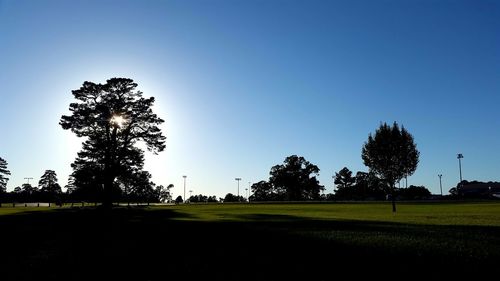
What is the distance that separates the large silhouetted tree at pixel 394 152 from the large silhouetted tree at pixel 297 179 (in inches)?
5093

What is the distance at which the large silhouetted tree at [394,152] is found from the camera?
199ft

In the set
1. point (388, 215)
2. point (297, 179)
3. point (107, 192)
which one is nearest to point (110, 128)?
point (107, 192)

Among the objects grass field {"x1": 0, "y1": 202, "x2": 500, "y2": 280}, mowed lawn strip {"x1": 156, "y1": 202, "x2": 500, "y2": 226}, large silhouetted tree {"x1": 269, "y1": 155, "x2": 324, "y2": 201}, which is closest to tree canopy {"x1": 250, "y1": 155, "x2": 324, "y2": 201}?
large silhouetted tree {"x1": 269, "y1": 155, "x2": 324, "y2": 201}

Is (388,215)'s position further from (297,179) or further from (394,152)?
(297,179)

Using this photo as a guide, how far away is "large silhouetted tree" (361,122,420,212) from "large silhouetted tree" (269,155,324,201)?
129357 millimetres

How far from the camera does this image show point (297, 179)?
19112 centimetres

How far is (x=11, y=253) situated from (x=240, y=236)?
8208mm

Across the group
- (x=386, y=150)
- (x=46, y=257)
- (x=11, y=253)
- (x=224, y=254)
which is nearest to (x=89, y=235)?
(x=11, y=253)

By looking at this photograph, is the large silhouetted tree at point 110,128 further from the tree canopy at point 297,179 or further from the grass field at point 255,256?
the tree canopy at point 297,179

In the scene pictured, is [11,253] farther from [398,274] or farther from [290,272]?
[398,274]

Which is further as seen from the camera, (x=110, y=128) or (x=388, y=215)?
(x=110, y=128)

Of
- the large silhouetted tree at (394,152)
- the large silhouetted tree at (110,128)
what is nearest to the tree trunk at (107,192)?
the large silhouetted tree at (110,128)

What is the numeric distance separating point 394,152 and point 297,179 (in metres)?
131

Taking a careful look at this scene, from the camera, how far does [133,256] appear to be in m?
13.0
